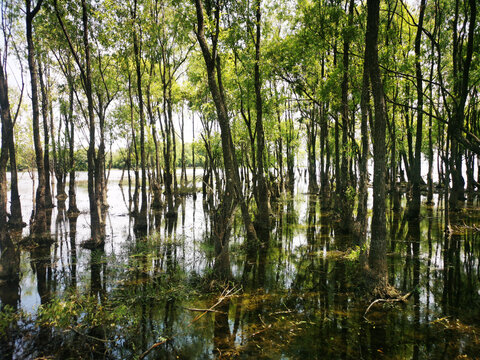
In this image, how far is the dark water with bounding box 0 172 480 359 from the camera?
5.32 meters

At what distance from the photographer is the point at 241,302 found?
7383 mm

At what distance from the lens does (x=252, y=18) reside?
14.6 m

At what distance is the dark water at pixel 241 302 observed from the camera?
5316 millimetres

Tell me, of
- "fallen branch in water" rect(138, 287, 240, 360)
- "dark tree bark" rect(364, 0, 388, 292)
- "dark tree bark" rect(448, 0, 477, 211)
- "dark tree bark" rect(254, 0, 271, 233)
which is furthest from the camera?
"dark tree bark" rect(254, 0, 271, 233)

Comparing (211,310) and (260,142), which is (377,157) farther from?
(260,142)

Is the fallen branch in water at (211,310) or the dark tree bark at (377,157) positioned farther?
the dark tree bark at (377,157)

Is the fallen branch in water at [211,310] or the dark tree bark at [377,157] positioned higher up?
the dark tree bark at [377,157]

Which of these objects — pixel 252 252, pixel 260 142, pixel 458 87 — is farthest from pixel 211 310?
pixel 458 87

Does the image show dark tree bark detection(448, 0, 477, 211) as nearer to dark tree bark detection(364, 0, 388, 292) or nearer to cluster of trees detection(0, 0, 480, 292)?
cluster of trees detection(0, 0, 480, 292)

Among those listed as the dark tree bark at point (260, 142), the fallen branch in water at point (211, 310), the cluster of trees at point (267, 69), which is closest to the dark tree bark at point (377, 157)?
the cluster of trees at point (267, 69)

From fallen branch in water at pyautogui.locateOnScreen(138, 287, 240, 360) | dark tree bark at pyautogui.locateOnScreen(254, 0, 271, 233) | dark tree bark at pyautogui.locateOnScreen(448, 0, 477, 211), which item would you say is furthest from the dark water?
dark tree bark at pyautogui.locateOnScreen(448, 0, 477, 211)

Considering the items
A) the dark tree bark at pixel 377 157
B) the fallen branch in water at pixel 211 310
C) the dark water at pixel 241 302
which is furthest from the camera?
the dark tree bark at pixel 377 157

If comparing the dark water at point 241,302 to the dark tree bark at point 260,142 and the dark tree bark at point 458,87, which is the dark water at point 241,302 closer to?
the dark tree bark at point 260,142

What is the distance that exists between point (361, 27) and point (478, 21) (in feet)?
22.9
